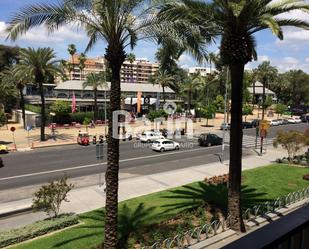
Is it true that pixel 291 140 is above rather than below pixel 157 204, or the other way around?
above

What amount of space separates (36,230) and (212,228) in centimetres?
714

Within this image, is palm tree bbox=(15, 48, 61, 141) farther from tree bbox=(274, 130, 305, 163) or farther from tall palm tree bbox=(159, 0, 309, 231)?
tall palm tree bbox=(159, 0, 309, 231)

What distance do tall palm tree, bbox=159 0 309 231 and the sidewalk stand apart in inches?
321

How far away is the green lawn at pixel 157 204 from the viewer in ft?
46.1

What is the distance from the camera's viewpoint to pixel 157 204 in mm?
18641

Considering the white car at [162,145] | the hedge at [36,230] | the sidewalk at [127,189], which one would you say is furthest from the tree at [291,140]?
the hedge at [36,230]

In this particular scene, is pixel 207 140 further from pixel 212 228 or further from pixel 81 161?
pixel 212 228

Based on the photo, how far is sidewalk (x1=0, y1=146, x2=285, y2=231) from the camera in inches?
757

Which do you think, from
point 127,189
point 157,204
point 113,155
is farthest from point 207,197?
point 113,155

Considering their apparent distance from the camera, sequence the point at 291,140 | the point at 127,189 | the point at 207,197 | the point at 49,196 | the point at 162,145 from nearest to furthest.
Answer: the point at 49,196, the point at 207,197, the point at 127,189, the point at 291,140, the point at 162,145

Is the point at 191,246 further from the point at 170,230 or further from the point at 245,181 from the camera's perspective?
the point at 245,181

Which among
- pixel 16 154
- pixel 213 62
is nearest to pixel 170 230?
pixel 213 62

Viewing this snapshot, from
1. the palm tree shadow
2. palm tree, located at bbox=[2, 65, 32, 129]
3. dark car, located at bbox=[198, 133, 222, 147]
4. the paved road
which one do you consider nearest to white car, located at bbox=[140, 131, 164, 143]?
the paved road

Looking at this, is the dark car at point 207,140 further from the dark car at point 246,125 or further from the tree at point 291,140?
the dark car at point 246,125
